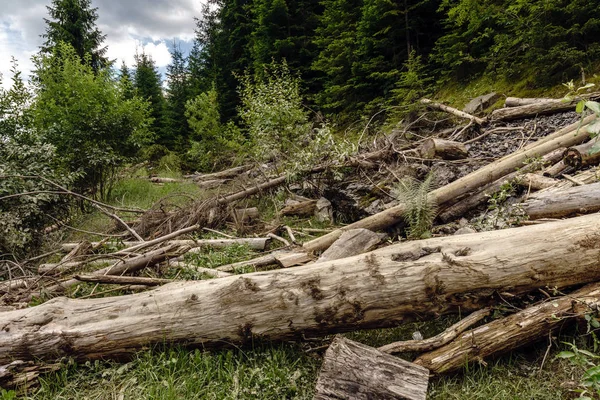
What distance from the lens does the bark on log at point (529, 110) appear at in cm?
677

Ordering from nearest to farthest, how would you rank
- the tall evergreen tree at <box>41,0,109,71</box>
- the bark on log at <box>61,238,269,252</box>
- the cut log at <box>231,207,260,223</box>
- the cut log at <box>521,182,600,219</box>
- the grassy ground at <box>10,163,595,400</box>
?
1. the grassy ground at <box>10,163,595,400</box>
2. the cut log at <box>521,182,600,219</box>
3. the bark on log at <box>61,238,269,252</box>
4. the cut log at <box>231,207,260,223</box>
5. the tall evergreen tree at <box>41,0,109,71</box>

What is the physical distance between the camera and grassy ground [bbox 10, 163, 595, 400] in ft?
7.06

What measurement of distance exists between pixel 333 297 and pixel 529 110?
6.89 m

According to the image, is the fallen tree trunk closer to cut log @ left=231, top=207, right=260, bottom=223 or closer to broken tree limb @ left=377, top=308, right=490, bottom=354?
broken tree limb @ left=377, top=308, right=490, bottom=354

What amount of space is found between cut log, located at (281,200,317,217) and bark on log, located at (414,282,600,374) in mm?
4337

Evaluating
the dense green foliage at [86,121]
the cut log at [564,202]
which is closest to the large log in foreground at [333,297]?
the cut log at [564,202]

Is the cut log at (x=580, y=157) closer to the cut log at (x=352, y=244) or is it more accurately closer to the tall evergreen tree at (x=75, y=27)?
the cut log at (x=352, y=244)

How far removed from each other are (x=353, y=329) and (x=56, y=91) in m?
10.6

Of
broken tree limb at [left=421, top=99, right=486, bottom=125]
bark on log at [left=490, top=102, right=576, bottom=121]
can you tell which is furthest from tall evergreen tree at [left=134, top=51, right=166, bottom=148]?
bark on log at [left=490, top=102, right=576, bottom=121]

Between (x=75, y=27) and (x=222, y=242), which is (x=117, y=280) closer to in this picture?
(x=222, y=242)

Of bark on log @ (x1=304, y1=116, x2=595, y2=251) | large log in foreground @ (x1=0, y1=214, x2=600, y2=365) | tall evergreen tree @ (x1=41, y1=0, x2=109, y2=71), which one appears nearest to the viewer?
large log in foreground @ (x1=0, y1=214, x2=600, y2=365)

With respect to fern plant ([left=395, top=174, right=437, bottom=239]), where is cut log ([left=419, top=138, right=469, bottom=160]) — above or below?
above

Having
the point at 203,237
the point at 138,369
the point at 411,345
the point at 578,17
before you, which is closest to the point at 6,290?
the point at 203,237

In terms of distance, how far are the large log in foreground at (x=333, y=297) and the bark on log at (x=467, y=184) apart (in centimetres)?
186
